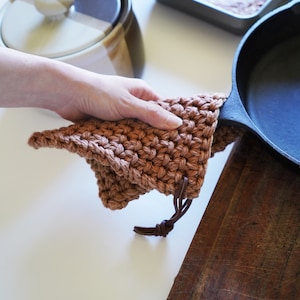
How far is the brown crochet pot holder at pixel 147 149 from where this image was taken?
448 millimetres

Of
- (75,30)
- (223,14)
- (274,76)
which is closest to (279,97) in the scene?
(274,76)

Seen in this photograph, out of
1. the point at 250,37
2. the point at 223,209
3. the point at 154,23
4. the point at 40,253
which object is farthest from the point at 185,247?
the point at 154,23

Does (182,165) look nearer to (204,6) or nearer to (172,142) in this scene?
(172,142)

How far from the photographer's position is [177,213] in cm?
48

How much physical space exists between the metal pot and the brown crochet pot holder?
0.12 m

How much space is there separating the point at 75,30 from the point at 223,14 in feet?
0.79

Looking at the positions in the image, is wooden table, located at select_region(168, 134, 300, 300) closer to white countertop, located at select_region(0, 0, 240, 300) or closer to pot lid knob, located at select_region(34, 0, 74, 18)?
white countertop, located at select_region(0, 0, 240, 300)

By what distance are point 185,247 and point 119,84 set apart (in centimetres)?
21

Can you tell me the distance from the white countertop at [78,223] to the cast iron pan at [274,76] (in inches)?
2.4

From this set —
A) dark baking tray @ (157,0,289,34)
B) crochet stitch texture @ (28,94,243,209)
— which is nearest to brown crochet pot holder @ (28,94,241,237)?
crochet stitch texture @ (28,94,243,209)

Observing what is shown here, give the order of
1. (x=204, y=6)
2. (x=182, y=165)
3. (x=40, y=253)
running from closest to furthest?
1. (x=182, y=165)
2. (x=40, y=253)
3. (x=204, y=6)

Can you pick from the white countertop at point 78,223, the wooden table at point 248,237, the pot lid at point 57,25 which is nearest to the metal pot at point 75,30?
the pot lid at point 57,25

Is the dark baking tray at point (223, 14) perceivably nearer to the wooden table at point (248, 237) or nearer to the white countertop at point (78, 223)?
the white countertop at point (78, 223)

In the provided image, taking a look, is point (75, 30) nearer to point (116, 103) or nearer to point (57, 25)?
point (57, 25)
